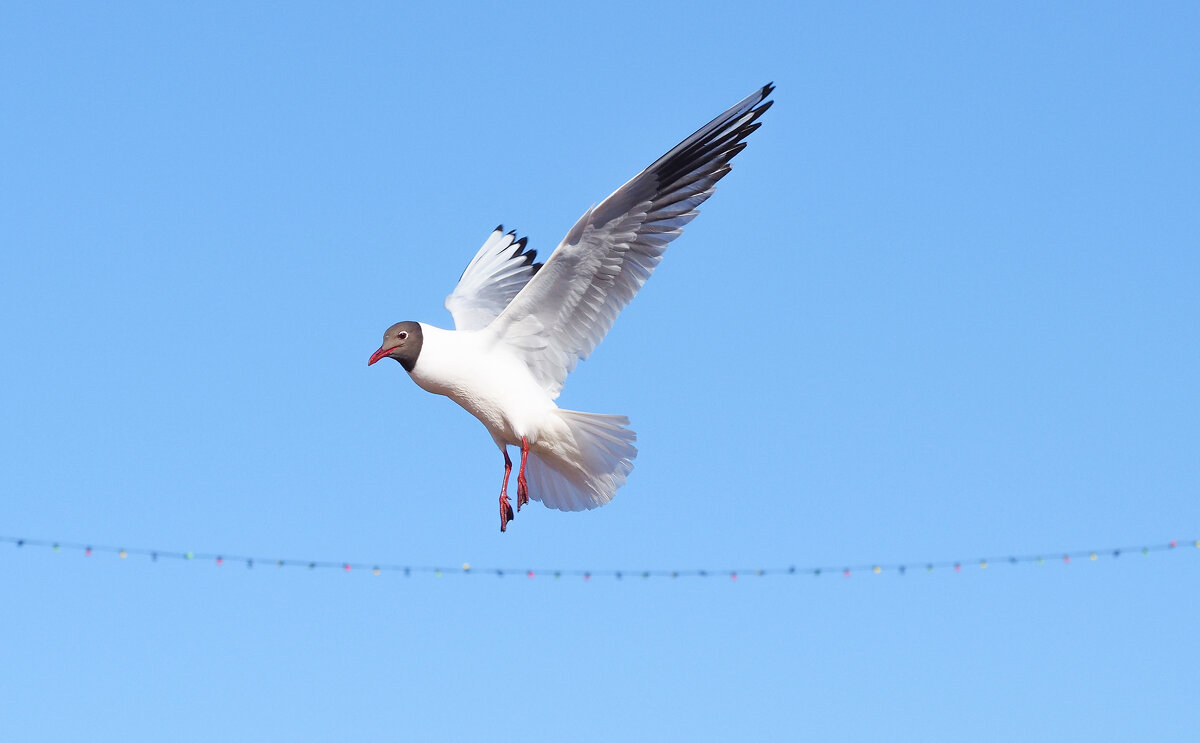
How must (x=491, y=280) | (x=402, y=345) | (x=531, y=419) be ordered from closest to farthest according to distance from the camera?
(x=402, y=345) < (x=531, y=419) < (x=491, y=280)

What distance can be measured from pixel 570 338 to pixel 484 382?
0.42 m

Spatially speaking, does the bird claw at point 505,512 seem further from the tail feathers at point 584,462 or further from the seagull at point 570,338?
the tail feathers at point 584,462

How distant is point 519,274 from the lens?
672 centimetres

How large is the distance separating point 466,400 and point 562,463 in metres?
0.46

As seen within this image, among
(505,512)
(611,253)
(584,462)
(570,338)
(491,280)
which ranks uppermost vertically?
(491,280)

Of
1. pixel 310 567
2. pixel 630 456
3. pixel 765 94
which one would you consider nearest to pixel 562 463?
pixel 630 456

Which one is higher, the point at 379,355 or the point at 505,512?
the point at 379,355

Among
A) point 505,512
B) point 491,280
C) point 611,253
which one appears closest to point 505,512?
point 505,512

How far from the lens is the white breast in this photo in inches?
197

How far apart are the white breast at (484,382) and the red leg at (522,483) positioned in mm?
31

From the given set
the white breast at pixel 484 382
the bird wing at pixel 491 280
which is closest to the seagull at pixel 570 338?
the white breast at pixel 484 382

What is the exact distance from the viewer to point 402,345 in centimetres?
500

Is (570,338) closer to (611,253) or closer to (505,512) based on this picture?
(611,253)

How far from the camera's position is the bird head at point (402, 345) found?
4.99 m
